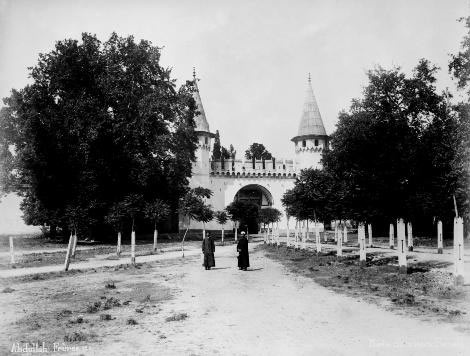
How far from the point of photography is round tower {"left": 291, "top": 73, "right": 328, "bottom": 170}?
5294 centimetres

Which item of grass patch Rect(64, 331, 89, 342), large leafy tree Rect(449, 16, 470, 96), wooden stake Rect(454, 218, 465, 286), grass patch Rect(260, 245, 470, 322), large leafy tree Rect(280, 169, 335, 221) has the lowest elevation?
grass patch Rect(260, 245, 470, 322)

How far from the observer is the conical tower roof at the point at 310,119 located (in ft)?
174

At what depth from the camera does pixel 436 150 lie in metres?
12.8

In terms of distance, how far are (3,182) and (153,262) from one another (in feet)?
68.0

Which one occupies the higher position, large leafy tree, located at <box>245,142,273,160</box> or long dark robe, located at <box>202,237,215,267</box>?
large leafy tree, located at <box>245,142,273,160</box>

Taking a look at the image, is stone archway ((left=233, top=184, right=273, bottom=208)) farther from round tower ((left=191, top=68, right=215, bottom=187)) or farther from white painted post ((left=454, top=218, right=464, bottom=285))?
white painted post ((left=454, top=218, right=464, bottom=285))

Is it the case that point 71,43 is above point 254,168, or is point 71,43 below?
above

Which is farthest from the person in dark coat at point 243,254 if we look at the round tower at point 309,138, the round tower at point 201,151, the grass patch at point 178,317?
the round tower at point 309,138

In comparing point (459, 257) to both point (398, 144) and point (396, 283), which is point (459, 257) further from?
point (398, 144)

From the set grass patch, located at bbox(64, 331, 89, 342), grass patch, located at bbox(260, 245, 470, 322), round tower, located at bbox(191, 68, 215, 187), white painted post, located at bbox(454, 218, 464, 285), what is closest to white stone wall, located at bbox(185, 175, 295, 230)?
round tower, located at bbox(191, 68, 215, 187)

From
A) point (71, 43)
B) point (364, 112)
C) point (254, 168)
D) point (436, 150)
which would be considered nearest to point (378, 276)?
point (436, 150)

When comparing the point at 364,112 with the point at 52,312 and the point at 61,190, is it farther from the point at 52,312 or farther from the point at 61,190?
the point at 61,190

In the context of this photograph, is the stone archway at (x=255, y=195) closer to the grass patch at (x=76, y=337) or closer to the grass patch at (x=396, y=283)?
the grass patch at (x=396, y=283)

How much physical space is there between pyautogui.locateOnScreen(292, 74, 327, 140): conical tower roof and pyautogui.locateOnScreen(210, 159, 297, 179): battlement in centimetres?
370
